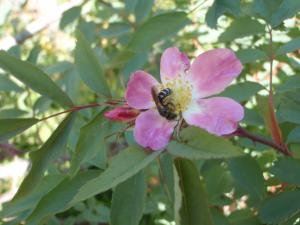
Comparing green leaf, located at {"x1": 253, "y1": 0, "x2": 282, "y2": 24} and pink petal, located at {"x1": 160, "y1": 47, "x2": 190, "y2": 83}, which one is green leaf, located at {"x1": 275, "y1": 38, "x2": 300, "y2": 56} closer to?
green leaf, located at {"x1": 253, "y1": 0, "x2": 282, "y2": 24}

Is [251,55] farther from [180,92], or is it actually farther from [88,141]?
[88,141]

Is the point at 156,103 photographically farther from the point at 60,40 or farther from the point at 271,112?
the point at 60,40

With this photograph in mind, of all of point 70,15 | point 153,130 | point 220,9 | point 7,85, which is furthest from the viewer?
point 70,15

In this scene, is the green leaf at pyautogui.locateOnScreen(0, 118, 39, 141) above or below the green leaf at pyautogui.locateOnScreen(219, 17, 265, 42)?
above

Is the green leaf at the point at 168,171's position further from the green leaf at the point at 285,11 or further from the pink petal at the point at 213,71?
the green leaf at the point at 285,11

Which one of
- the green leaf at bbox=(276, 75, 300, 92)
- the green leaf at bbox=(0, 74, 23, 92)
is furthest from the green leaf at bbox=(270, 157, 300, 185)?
the green leaf at bbox=(0, 74, 23, 92)

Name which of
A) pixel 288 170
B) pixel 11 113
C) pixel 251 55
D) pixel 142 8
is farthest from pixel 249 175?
pixel 11 113
